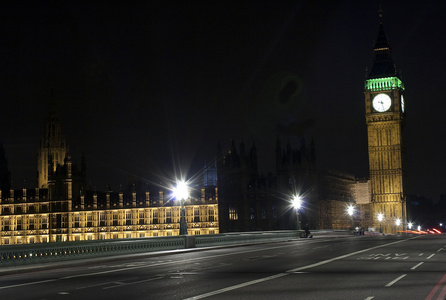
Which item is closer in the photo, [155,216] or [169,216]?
[169,216]

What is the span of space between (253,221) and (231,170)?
1044 cm

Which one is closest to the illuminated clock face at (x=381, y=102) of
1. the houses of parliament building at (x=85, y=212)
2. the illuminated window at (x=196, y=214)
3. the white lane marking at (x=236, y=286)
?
the houses of parliament building at (x=85, y=212)

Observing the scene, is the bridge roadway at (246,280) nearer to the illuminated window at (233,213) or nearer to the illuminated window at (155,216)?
the illuminated window at (233,213)

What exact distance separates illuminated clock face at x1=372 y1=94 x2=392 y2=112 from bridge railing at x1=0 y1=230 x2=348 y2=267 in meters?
87.4

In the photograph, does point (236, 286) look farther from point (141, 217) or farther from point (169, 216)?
point (141, 217)

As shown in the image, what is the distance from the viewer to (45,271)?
25672 millimetres

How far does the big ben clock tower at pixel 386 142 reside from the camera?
429 feet

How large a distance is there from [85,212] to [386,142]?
61.2 meters

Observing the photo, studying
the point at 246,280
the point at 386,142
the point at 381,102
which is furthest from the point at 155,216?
the point at 246,280

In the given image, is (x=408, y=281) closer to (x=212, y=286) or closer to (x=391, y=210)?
(x=212, y=286)

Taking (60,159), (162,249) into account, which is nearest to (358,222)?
(60,159)

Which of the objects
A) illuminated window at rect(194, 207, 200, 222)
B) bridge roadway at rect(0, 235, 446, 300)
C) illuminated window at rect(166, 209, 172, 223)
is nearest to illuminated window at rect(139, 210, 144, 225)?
illuminated window at rect(166, 209, 172, 223)

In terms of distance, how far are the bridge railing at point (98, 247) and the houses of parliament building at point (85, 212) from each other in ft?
192

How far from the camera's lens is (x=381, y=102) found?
438 ft
